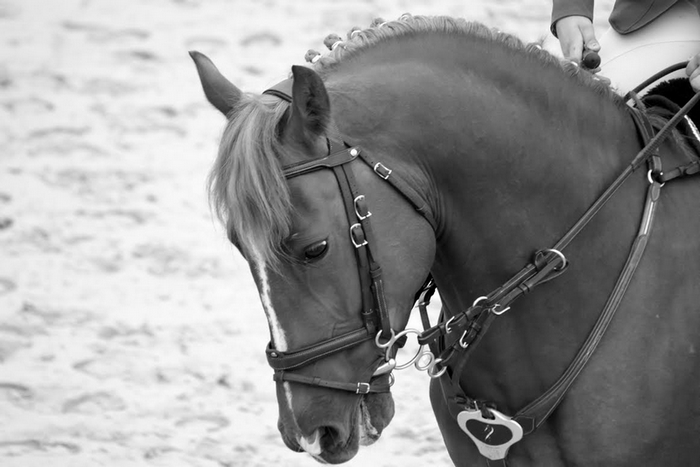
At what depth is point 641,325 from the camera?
6.54ft

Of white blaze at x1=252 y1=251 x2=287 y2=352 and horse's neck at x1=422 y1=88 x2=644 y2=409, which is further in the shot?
horse's neck at x1=422 y1=88 x2=644 y2=409

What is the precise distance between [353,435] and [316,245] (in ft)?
1.54

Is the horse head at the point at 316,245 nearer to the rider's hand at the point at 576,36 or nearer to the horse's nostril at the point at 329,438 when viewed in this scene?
the horse's nostril at the point at 329,438

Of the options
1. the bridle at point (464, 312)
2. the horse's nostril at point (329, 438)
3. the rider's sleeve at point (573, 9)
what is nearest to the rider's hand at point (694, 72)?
the bridle at point (464, 312)

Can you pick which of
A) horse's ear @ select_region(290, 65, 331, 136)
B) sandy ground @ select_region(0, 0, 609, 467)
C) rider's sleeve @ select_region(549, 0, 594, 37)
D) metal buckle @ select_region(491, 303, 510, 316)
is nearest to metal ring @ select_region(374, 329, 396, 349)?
metal buckle @ select_region(491, 303, 510, 316)

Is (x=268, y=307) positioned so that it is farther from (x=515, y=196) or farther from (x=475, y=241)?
(x=515, y=196)

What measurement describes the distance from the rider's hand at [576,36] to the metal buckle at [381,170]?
2.65ft

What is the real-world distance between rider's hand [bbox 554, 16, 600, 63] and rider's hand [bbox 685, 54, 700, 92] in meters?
0.25

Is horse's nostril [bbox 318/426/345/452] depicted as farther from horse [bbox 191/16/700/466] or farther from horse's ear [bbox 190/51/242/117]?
horse's ear [bbox 190/51/242/117]

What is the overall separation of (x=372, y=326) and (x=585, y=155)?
682 mm

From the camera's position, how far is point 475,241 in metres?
1.97

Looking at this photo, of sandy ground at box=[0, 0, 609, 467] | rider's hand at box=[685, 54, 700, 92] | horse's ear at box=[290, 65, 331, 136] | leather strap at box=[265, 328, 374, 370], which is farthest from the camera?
sandy ground at box=[0, 0, 609, 467]

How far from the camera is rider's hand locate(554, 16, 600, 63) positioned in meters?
2.33

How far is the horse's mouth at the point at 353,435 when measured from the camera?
6.15ft
